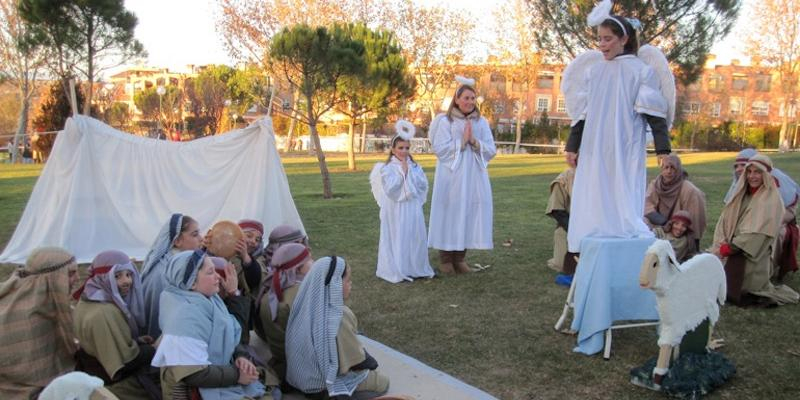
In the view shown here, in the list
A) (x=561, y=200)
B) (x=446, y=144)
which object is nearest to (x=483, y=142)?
(x=446, y=144)

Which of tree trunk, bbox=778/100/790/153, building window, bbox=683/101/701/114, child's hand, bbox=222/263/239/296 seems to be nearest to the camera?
child's hand, bbox=222/263/239/296

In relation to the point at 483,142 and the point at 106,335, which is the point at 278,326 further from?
the point at 483,142

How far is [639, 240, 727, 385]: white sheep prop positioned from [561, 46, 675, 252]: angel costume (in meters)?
0.61

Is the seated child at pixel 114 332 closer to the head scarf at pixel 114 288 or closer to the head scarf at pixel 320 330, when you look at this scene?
the head scarf at pixel 114 288

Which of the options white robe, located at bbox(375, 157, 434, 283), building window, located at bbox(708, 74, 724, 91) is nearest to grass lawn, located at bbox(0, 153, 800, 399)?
white robe, located at bbox(375, 157, 434, 283)

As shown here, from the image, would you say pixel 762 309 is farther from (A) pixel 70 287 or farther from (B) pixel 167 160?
(B) pixel 167 160

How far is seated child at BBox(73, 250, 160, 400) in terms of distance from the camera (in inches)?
124

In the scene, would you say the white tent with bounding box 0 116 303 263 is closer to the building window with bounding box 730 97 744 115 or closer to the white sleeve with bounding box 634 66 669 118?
the white sleeve with bounding box 634 66 669 118

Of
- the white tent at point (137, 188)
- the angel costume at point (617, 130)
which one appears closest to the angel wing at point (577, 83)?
the angel costume at point (617, 130)

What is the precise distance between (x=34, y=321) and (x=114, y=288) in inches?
17.5

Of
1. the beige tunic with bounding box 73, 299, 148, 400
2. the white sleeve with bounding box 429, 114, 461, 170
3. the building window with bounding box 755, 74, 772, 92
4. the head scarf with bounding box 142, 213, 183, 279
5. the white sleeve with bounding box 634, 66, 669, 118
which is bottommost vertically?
the beige tunic with bounding box 73, 299, 148, 400

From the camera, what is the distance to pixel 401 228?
264 inches

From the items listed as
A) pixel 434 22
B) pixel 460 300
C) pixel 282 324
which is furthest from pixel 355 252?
pixel 434 22

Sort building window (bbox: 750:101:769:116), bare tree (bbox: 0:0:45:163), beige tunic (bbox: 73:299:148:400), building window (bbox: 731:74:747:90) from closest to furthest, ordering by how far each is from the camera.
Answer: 1. beige tunic (bbox: 73:299:148:400)
2. bare tree (bbox: 0:0:45:163)
3. building window (bbox: 750:101:769:116)
4. building window (bbox: 731:74:747:90)
